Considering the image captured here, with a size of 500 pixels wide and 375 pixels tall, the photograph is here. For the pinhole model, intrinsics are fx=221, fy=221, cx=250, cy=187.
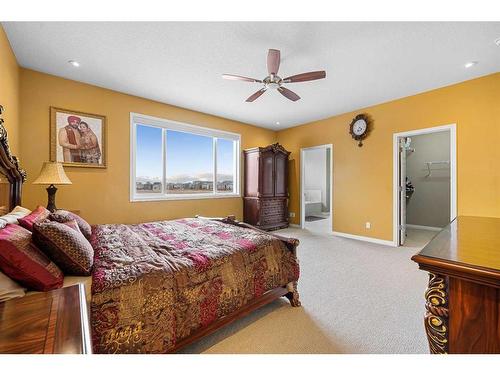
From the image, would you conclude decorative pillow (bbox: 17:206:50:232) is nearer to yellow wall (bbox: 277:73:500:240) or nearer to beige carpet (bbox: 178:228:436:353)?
beige carpet (bbox: 178:228:436:353)

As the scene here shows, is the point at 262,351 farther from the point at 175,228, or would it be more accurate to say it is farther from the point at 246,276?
the point at 175,228

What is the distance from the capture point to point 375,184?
4320 millimetres

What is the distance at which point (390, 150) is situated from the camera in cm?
411

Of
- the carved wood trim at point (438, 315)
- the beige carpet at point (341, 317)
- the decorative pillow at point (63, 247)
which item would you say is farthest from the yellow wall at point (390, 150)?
the decorative pillow at point (63, 247)

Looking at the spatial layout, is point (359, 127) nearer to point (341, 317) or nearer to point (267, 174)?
point (267, 174)

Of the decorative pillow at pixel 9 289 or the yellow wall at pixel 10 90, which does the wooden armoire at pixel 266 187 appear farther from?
the decorative pillow at pixel 9 289

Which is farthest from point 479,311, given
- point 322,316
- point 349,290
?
point 349,290

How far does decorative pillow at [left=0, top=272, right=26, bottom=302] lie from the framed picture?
9.24 feet

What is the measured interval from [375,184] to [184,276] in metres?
4.14

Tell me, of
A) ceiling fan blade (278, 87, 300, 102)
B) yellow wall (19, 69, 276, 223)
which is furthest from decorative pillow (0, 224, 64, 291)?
ceiling fan blade (278, 87, 300, 102)

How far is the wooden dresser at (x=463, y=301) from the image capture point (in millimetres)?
627

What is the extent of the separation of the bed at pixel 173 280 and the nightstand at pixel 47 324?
0.67 ft

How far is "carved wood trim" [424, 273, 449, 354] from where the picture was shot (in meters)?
A: 0.70

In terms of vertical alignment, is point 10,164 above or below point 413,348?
above
